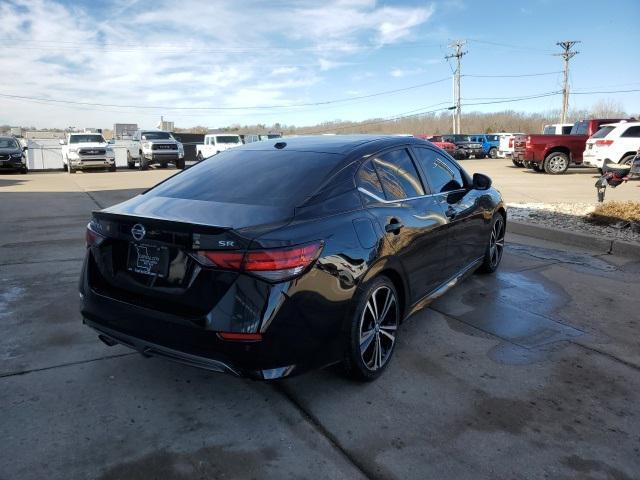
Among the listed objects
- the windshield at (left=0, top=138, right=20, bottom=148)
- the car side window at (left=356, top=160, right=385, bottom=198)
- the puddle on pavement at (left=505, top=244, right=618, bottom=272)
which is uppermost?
the windshield at (left=0, top=138, right=20, bottom=148)

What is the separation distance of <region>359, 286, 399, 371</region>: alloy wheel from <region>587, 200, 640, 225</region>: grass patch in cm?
600

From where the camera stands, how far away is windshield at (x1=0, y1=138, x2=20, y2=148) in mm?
21575

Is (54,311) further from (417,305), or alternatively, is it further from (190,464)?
(417,305)

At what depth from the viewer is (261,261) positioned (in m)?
2.53

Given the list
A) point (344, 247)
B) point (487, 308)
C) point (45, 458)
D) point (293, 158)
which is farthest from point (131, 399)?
point (487, 308)

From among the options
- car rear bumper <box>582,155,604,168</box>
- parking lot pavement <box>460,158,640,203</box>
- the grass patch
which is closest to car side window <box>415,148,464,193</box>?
the grass patch

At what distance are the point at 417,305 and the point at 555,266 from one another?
3.24m

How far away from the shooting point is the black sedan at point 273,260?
2.57m

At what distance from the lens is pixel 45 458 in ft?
8.23

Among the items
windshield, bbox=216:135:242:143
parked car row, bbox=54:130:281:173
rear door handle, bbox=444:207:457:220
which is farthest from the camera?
windshield, bbox=216:135:242:143

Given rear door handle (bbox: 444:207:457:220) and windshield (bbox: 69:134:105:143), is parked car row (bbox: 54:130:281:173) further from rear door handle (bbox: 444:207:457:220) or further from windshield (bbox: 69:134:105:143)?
rear door handle (bbox: 444:207:457:220)

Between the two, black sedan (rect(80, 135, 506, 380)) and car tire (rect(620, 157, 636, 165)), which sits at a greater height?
car tire (rect(620, 157, 636, 165))

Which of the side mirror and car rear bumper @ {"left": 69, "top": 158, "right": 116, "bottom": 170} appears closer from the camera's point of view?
the side mirror

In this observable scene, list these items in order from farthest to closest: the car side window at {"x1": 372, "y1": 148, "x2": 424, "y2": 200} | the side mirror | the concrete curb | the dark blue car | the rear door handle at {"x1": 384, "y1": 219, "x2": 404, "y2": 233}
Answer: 1. the dark blue car
2. the concrete curb
3. the side mirror
4. the car side window at {"x1": 372, "y1": 148, "x2": 424, "y2": 200}
5. the rear door handle at {"x1": 384, "y1": 219, "x2": 404, "y2": 233}
